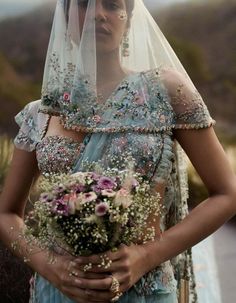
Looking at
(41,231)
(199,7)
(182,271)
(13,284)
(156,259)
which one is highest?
(199,7)

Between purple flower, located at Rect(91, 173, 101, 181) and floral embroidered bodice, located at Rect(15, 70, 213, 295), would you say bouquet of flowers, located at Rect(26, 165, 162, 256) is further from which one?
floral embroidered bodice, located at Rect(15, 70, 213, 295)

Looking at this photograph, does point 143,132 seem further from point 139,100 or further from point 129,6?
point 129,6

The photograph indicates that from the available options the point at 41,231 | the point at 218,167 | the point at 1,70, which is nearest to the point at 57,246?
the point at 41,231

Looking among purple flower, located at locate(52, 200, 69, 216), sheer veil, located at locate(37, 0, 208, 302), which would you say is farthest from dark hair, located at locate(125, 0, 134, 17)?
purple flower, located at locate(52, 200, 69, 216)

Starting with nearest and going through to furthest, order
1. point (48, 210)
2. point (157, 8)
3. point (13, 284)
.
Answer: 1. point (48, 210)
2. point (157, 8)
3. point (13, 284)

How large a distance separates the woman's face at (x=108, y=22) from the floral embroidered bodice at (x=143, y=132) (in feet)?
0.30

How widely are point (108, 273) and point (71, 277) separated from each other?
9cm

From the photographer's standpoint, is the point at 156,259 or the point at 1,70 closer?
the point at 156,259

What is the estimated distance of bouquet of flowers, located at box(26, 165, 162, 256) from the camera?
3.36 ft

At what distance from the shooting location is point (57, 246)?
1.21 meters

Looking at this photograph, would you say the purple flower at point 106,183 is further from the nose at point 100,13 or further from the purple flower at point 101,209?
the nose at point 100,13

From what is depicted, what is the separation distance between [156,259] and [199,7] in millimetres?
1225

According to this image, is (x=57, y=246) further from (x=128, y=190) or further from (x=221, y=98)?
(x=221, y=98)

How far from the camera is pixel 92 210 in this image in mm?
1023
